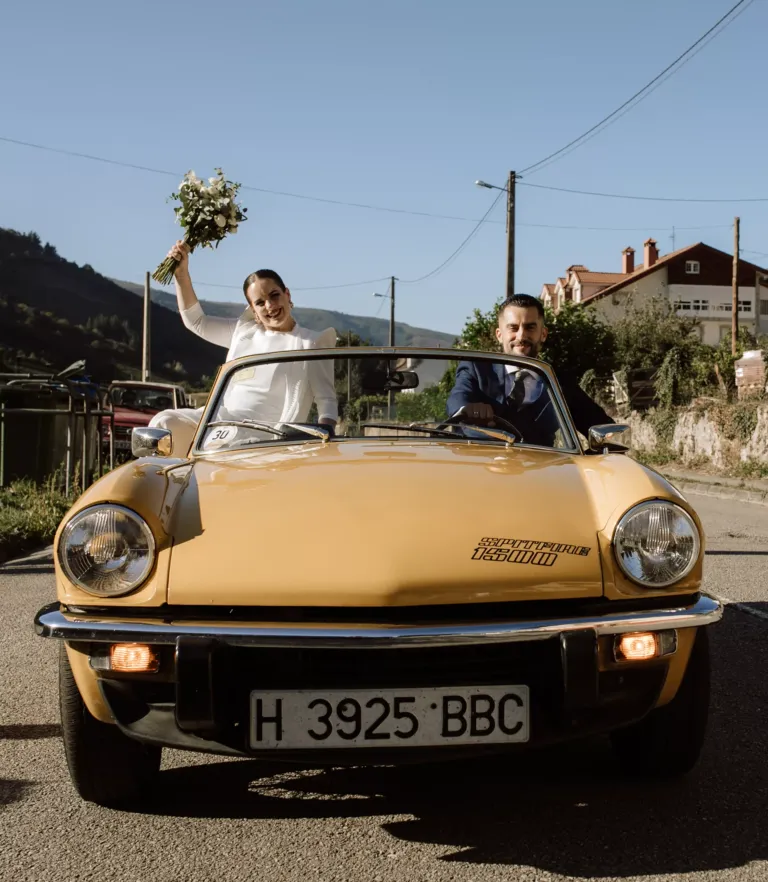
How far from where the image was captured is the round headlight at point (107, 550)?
9.12 ft

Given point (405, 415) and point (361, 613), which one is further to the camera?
point (405, 415)

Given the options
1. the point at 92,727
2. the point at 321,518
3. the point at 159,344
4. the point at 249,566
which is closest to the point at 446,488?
the point at 321,518

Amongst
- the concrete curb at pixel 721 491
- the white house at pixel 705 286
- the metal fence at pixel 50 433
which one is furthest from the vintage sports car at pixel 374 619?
the white house at pixel 705 286

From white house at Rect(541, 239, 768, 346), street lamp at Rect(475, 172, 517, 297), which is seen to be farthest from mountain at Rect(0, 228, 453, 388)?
street lamp at Rect(475, 172, 517, 297)

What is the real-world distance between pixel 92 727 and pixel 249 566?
0.67 m

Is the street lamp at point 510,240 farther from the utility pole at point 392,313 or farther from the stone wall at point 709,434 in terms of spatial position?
the utility pole at point 392,313

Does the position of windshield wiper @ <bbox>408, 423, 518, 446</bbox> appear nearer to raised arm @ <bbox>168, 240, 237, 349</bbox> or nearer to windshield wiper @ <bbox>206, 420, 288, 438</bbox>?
windshield wiper @ <bbox>206, 420, 288, 438</bbox>

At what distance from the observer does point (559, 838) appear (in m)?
2.71

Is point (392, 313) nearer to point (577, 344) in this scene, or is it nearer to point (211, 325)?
point (577, 344)

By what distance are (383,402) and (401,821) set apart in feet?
5.66

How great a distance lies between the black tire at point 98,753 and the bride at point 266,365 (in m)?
1.46

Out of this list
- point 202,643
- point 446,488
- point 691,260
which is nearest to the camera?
point 202,643

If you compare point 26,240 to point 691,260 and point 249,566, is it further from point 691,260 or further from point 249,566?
→ point 249,566

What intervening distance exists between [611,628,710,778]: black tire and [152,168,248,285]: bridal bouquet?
427 cm
